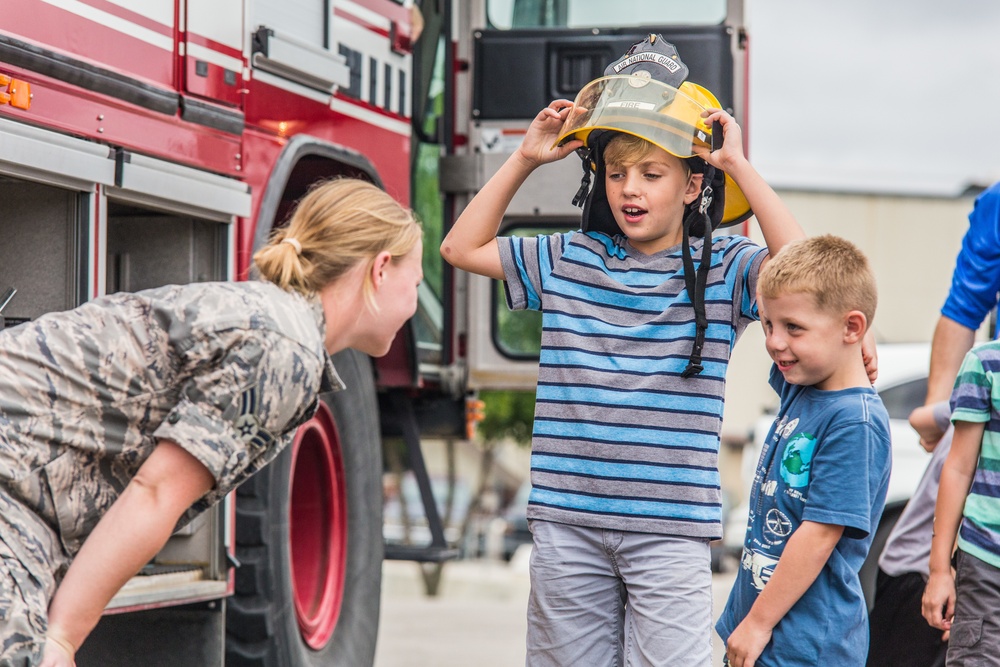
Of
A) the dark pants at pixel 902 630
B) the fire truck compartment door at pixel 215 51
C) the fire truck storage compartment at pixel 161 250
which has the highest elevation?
the fire truck compartment door at pixel 215 51

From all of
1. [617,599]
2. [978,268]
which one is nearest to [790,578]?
[617,599]

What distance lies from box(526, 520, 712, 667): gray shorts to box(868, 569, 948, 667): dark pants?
5.07ft

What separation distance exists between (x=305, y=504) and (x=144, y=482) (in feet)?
8.69

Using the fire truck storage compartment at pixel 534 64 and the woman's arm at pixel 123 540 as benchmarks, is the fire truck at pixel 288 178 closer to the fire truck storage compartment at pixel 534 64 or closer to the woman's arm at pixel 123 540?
the fire truck storage compartment at pixel 534 64

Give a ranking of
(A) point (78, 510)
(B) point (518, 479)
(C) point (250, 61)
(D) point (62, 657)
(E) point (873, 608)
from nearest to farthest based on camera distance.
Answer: (D) point (62, 657)
(A) point (78, 510)
(C) point (250, 61)
(E) point (873, 608)
(B) point (518, 479)

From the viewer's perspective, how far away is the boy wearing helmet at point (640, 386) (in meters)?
2.72

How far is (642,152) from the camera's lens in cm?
281

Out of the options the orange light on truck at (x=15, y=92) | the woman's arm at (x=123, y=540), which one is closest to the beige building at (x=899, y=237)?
the orange light on truck at (x=15, y=92)

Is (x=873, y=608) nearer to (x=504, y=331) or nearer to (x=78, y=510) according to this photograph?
(x=504, y=331)

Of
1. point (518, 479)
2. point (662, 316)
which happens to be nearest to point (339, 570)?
point (662, 316)

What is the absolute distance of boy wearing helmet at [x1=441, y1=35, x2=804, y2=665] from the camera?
2.72 meters

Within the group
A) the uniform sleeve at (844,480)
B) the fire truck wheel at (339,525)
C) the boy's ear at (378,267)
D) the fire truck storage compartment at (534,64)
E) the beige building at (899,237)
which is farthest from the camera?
the beige building at (899,237)

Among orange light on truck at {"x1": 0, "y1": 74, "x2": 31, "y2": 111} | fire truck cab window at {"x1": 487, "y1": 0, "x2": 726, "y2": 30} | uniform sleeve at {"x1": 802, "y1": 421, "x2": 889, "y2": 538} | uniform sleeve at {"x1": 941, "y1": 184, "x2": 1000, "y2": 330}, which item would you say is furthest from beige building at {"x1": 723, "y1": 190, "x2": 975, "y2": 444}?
orange light on truck at {"x1": 0, "y1": 74, "x2": 31, "y2": 111}

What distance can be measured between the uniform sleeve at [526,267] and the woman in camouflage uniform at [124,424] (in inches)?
30.9
